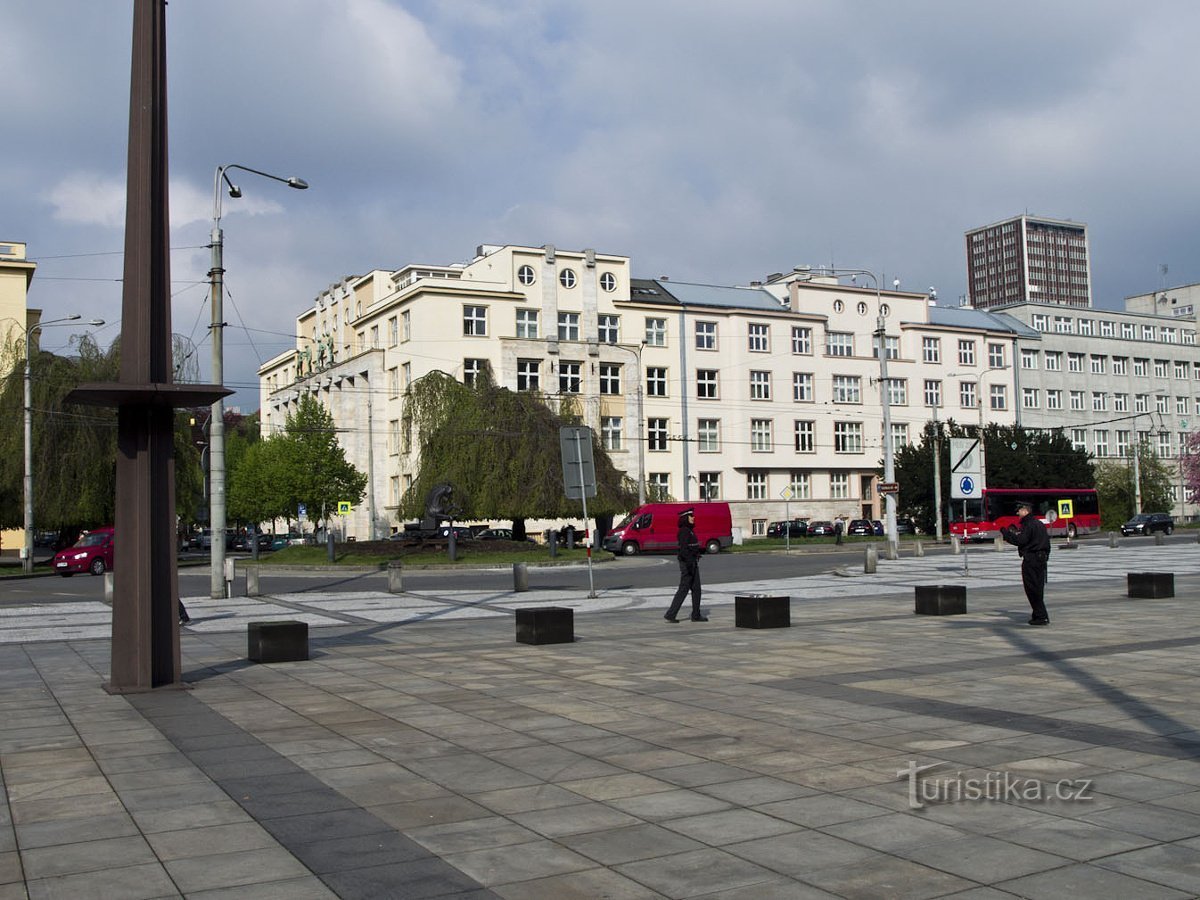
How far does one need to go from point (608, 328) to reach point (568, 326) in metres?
2.85

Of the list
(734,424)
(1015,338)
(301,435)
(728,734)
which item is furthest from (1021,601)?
(1015,338)

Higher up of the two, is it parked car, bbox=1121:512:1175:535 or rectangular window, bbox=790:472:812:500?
rectangular window, bbox=790:472:812:500

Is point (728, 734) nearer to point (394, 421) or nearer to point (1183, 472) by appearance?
point (394, 421)

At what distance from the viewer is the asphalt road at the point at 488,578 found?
31.3m

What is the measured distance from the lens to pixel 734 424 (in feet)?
248

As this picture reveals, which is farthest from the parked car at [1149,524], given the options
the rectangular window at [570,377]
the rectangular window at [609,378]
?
the rectangular window at [570,377]

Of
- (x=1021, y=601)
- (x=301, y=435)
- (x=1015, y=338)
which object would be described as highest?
(x=1015, y=338)

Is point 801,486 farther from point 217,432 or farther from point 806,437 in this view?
point 217,432

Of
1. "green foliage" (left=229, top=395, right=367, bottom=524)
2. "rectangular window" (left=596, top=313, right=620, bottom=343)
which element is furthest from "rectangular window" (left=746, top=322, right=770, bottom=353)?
"green foliage" (left=229, top=395, right=367, bottom=524)

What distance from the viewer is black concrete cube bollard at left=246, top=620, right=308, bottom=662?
46.8ft

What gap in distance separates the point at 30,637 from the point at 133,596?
25.5 ft

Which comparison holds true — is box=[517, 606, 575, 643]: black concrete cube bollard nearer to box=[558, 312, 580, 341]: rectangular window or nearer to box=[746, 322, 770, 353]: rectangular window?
box=[558, 312, 580, 341]: rectangular window
